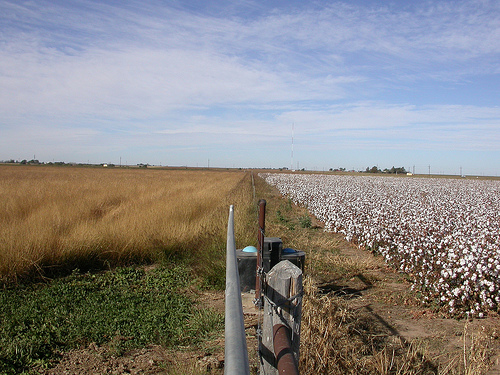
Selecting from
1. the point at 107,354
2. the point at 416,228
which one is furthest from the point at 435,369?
the point at 416,228

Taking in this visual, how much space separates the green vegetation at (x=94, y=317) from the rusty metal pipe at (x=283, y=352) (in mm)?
2175

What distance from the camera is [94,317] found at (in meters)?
4.50

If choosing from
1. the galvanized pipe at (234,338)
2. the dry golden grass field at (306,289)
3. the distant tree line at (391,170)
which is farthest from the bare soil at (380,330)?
the distant tree line at (391,170)

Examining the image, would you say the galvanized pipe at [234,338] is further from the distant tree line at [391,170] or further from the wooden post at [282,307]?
the distant tree line at [391,170]

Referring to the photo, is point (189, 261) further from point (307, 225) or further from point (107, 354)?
point (307, 225)

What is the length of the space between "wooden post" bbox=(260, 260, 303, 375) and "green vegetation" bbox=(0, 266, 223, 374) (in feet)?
6.50

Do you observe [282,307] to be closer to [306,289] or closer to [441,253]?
[306,289]

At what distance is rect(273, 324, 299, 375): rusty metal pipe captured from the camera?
1.61 m

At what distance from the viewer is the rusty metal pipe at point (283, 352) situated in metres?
1.61

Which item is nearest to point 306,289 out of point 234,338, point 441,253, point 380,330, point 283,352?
point 380,330

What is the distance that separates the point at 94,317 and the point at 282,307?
3.10 meters

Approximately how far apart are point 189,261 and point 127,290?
4.84 ft

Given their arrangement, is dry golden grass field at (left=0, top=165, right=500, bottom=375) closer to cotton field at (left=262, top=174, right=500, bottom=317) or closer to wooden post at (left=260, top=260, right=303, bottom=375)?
cotton field at (left=262, top=174, right=500, bottom=317)

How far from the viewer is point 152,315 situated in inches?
182
